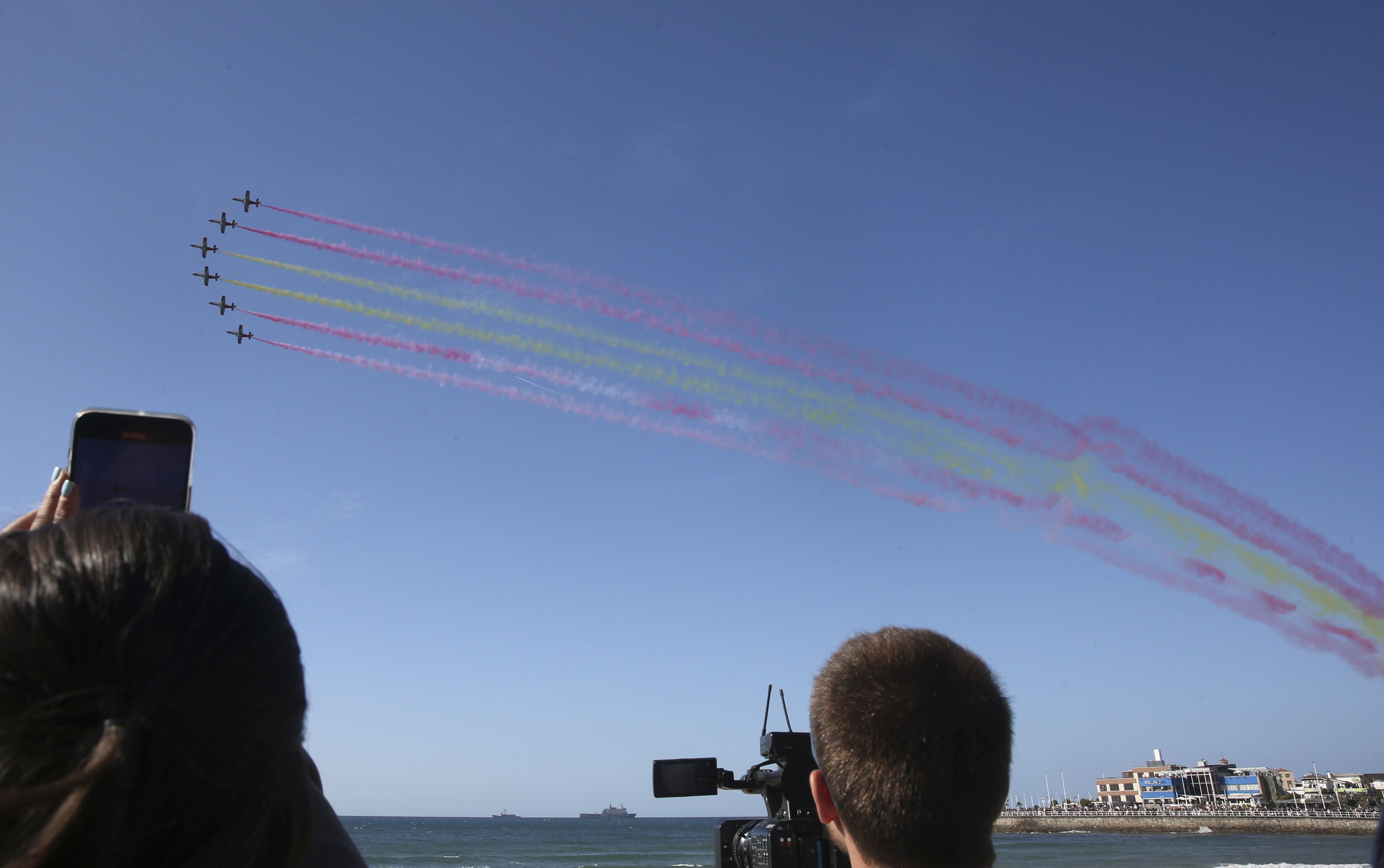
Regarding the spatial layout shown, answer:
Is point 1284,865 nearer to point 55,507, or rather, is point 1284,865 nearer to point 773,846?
point 773,846

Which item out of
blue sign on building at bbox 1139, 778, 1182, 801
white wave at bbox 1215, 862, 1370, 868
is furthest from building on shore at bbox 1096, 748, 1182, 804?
white wave at bbox 1215, 862, 1370, 868

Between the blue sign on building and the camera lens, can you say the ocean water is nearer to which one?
the blue sign on building

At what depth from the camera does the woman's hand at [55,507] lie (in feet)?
5.23

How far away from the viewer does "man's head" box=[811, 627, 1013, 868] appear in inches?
86.3

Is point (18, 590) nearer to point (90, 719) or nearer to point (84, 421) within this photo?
point (90, 719)

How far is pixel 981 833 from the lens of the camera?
2213 mm

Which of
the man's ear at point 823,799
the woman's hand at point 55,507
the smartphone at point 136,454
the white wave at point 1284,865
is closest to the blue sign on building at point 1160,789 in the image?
the white wave at point 1284,865

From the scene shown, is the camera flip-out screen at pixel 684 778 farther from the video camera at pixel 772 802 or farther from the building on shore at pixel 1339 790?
the building on shore at pixel 1339 790

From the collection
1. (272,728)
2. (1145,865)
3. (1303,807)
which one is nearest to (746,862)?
(272,728)

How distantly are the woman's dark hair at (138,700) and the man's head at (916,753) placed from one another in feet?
5.17

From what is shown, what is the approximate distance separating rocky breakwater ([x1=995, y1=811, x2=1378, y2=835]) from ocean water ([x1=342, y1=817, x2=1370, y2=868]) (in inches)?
81.0

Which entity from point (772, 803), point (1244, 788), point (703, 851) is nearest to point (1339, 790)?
point (1244, 788)

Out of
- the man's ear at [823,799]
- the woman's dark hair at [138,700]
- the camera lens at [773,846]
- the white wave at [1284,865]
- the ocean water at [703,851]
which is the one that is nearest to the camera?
the woman's dark hair at [138,700]

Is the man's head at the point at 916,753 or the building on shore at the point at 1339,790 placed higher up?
the man's head at the point at 916,753
